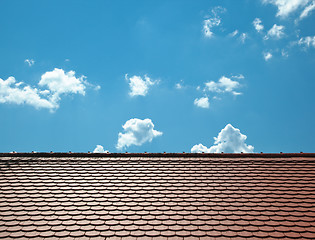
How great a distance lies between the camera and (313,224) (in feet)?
17.4

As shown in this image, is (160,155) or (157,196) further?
(160,155)

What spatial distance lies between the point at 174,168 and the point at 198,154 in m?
1.13

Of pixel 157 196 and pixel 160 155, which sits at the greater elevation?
pixel 160 155

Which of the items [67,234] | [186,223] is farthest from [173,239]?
A: [67,234]

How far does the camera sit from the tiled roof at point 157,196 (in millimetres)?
5199

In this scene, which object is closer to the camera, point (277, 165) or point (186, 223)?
point (186, 223)

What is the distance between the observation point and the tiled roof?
520 centimetres

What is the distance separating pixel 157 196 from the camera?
623 centimetres

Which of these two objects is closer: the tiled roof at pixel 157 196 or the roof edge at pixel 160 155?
the tiled roof at pixel 157 196

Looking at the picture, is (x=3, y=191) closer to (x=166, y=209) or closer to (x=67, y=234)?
(x=67, y=234)

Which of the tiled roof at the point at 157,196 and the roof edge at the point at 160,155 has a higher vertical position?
the roof edge at the point at 160,155

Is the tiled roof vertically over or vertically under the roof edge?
under

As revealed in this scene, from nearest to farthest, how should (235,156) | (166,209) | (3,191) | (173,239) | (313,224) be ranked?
(173,239) → (313,224) → (166,209) → (3,191) → (235,156)

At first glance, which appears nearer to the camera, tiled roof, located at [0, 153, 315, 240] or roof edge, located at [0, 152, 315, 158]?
tiled roof, located at [0, 153, 315, 240]
